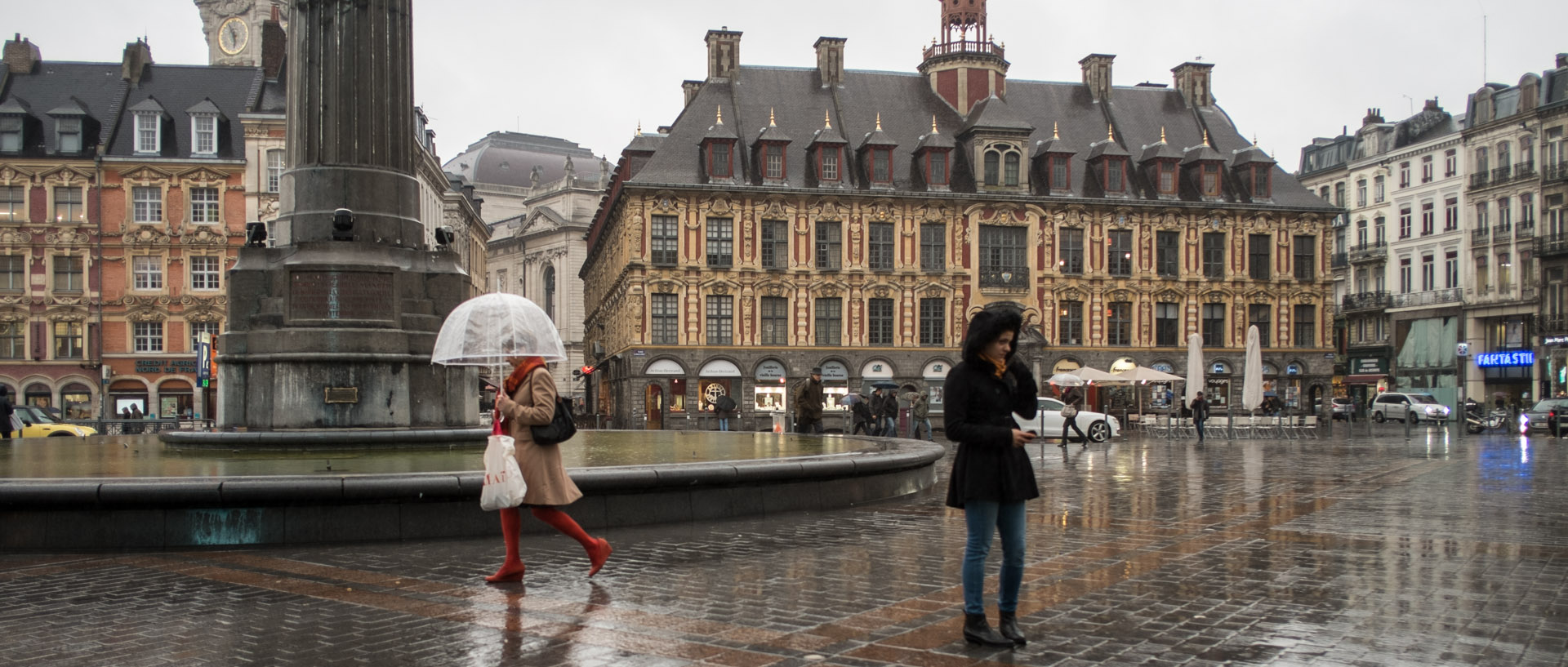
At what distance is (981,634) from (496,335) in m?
3.50

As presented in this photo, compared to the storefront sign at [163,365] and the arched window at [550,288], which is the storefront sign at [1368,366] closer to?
the arched window at [550,288]

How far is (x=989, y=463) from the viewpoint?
600 cm

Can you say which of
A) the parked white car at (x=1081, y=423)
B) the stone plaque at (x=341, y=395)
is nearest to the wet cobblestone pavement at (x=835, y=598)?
the stone plaque at (x=341, y=395)

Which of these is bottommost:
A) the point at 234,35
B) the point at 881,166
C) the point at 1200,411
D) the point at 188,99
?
the point at 1200,411

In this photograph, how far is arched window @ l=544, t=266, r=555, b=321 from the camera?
97938 millimetres

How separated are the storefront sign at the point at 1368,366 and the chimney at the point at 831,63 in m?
36.4

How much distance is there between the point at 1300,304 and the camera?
53.5 meters

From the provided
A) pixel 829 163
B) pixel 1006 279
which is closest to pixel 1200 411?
pixel 1006 279

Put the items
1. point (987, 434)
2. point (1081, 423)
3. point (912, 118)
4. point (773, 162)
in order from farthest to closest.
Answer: point (912, 118)
point (773, 162)
point (1081, 423)
point (987, 434)

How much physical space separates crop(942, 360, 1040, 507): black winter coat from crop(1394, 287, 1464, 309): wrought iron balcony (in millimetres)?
64484

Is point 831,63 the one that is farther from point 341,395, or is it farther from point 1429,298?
point 341,395

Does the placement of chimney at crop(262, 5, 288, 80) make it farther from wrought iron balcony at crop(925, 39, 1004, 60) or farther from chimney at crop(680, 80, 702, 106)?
wrought iron balcony at crop(925, 39, 1004, 60)

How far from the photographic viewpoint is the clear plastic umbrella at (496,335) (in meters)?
7.63

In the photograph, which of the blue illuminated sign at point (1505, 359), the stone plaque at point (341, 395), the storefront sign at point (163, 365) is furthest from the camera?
the blue illuminated sign at point (1505, 359)
